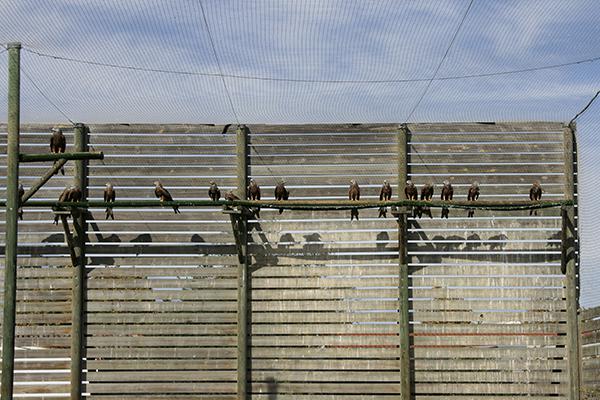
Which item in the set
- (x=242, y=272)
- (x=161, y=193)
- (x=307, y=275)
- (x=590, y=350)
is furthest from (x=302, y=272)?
(x=590, y=350)

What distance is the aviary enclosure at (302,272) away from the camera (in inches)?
492

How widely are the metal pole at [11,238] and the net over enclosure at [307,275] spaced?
5.14 metres

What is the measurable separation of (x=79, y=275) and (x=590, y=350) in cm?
680

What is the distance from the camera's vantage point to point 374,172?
42.1 ft

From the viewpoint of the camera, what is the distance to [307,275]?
1268 cm

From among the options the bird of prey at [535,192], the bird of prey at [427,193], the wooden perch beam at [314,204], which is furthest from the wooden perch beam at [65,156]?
the bird of prey at [535,192]

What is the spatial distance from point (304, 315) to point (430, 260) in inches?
73.9

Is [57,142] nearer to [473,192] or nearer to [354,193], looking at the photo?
[354,193]

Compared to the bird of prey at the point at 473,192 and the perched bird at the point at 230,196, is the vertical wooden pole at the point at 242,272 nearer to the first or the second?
the perched bird at the point at 230,196

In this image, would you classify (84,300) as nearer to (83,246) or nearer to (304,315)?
(83,246)

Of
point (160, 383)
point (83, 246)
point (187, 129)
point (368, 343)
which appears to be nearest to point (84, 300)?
point (83, 246)

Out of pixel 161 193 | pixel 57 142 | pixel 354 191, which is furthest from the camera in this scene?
pixel 354 191

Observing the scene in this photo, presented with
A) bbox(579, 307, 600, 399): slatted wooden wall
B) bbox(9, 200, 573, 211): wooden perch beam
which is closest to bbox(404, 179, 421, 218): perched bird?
bbox(9, 200, 573, 211): wooden perch beam

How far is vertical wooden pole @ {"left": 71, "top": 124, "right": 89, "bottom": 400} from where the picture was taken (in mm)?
12516
